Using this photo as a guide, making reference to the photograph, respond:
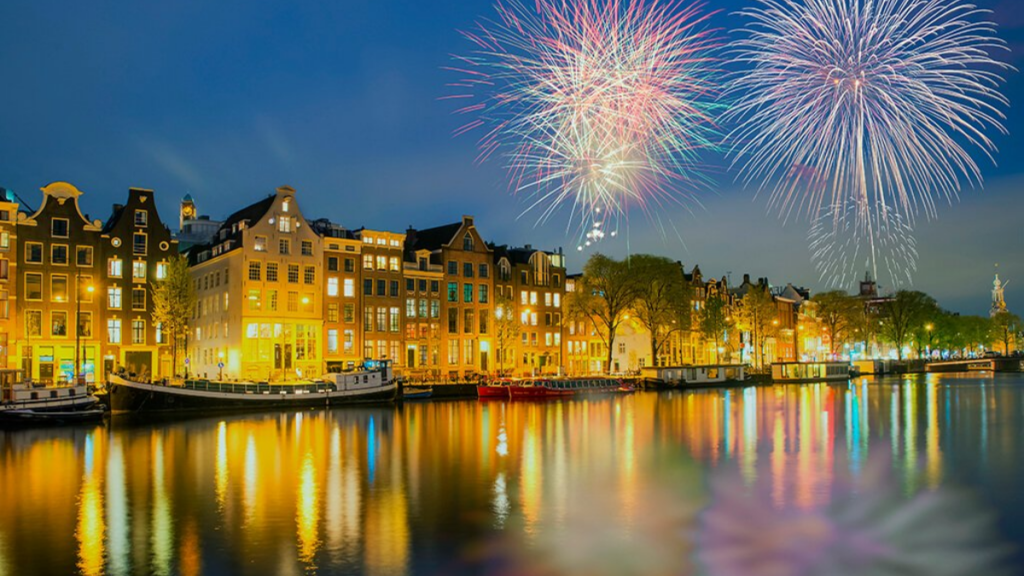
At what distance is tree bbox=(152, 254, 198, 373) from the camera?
8075cm

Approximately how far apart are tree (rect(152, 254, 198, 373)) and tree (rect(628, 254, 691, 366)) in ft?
180

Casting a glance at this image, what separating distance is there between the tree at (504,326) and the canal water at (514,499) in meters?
49.6

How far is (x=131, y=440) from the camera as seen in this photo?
48.9 meters

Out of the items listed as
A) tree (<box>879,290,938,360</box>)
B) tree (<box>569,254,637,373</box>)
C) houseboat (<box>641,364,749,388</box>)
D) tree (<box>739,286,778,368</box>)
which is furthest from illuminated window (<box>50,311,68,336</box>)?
tree (<box>879,290,938,360</box>)

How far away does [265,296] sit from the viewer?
87.2m

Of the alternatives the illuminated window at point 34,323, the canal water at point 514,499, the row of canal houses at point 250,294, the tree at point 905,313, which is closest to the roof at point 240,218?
the row of canal houses at point 250,294

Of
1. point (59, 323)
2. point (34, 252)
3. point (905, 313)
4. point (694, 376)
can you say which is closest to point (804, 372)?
point (694, 376)

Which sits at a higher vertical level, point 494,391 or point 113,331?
point 113,331

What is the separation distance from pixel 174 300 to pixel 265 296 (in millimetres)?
9039

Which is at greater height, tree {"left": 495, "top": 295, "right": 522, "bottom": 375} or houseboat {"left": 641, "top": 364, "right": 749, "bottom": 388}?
tree {"left": 495, "top": 295, "right": 522, "bottom": 375}

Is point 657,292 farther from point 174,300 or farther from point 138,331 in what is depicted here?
point 138,331

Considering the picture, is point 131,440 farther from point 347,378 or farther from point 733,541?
point 733,541

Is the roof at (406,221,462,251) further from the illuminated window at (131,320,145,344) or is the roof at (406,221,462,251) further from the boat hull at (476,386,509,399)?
the illuminated window at (131,320,145,344)

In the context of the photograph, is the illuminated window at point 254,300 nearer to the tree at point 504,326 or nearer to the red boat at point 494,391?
the red boat at point 494,391
